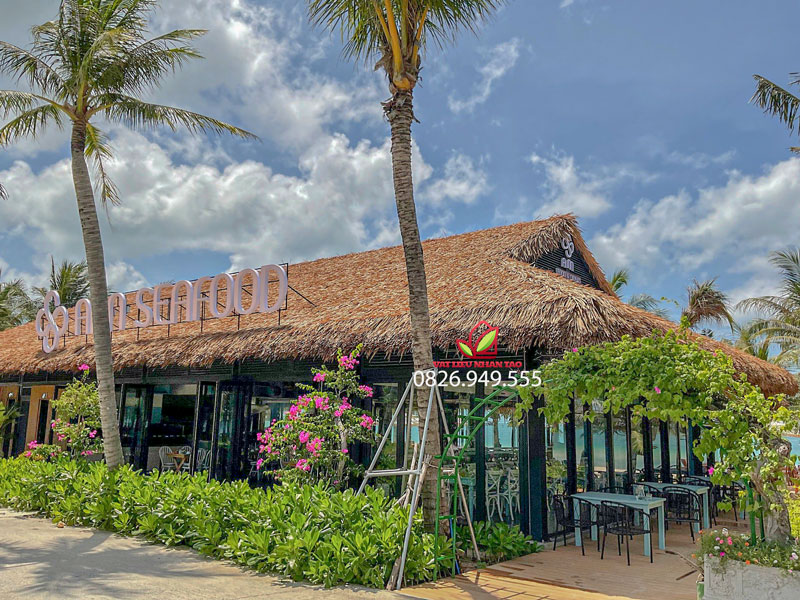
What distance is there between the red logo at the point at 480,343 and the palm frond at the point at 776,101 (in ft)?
30.7

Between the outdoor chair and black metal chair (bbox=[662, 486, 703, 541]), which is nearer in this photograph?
the outdoor chair

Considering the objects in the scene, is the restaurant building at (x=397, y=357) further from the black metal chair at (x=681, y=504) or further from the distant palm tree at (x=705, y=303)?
the distant palm tree at (x=705, y=303)

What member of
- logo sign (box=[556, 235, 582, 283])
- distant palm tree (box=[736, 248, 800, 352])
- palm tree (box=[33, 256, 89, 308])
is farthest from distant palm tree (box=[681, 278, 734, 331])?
palm tree (box=[33, 256, 89, 308])

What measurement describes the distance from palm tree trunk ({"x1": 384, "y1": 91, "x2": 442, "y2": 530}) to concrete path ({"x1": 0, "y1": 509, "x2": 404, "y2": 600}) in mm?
1595

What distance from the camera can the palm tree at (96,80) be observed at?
1020cm

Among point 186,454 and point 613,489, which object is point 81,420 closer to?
point 186,454

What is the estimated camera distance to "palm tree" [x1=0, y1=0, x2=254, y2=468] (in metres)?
10.2

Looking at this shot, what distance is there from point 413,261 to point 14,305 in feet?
102

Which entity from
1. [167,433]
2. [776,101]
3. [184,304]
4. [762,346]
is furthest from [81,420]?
[762,346]

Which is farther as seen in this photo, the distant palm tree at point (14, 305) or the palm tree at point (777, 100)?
the distant palm tree at point (14, 305)

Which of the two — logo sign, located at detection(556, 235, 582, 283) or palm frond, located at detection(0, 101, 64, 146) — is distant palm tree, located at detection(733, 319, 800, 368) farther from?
palm frond, located at detection(0, 101, 64, 146)

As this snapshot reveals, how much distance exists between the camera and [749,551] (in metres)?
5.11

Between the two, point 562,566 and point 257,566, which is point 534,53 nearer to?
point 562,566

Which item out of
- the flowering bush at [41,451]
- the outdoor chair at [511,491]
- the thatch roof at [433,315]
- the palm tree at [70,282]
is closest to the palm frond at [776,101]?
the thatch roof at [433,315]
